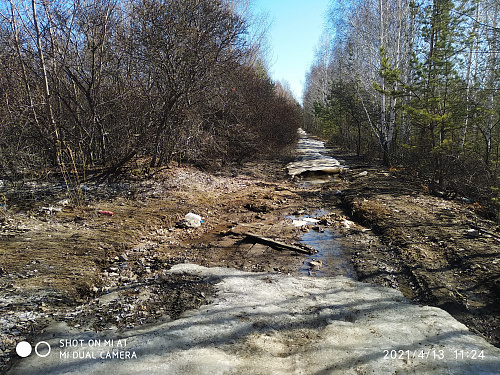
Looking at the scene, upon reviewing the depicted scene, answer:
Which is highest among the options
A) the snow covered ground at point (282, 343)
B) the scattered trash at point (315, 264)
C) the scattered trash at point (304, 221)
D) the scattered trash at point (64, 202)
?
the scattered trash at point (64, 202)

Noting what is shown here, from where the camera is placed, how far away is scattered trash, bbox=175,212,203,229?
5.96 metres

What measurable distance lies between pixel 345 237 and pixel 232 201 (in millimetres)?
3249

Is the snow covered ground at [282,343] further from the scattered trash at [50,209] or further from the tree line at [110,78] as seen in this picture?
the tree line at [110,78]

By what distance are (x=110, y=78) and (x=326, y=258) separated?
7328 millimetres

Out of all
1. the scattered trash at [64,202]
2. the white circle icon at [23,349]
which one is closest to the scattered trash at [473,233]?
the white circle icon at [23,349]

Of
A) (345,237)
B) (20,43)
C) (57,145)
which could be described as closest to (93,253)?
(57,145)

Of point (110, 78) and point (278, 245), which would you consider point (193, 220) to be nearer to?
point (278, 245)

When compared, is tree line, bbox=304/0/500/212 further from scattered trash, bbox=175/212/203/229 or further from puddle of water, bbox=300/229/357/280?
scattered trash, bbox=175/212/203/229

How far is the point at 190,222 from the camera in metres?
6.04

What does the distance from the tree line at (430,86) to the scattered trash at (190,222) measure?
19.8 ft

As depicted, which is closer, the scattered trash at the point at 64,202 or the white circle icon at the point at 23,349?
the white circle icon at the point at 23,349

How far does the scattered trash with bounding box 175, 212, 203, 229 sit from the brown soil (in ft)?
0.42

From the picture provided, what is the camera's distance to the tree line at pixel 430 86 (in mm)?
7910
